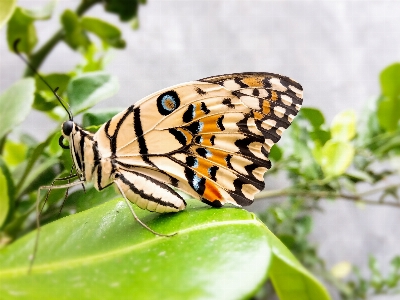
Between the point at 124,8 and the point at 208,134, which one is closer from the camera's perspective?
the point at 208,134

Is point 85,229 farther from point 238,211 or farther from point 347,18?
point 347,18

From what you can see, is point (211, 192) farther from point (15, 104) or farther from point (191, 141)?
point (15, 104)

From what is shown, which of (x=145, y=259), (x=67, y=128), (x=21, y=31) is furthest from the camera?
(x=21, y=31)

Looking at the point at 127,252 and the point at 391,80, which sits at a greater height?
the point at 127,252

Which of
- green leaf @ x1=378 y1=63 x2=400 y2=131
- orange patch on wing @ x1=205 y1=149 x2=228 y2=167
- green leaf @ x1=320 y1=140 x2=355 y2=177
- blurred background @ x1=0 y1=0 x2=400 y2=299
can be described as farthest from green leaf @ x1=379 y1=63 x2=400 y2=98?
blurred background @ x1=0 y1=0 x2=400 y2=299

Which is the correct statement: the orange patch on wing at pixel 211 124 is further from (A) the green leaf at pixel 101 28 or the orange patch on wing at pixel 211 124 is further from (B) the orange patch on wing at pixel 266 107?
(A) the green leaf at pixel 101 28

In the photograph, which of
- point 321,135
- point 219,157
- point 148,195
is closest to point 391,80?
point 321,135

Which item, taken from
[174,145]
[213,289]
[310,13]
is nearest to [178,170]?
[174,145]

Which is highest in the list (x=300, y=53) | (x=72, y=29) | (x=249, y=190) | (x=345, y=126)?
(x=72, y=29)
